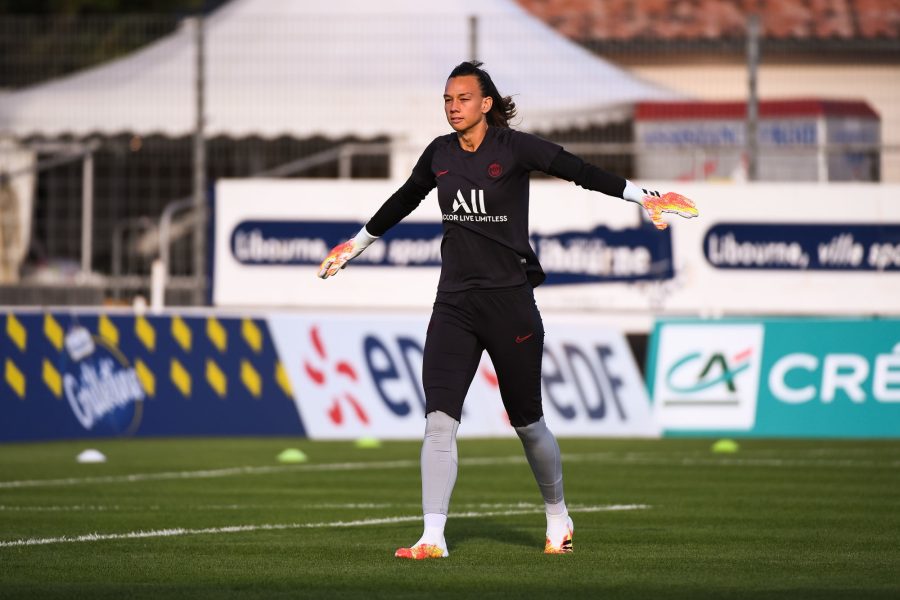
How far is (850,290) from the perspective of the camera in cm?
2092

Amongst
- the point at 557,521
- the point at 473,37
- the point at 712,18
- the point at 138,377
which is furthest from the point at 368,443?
the point at 712,18

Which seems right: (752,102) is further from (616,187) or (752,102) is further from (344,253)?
(616,187)

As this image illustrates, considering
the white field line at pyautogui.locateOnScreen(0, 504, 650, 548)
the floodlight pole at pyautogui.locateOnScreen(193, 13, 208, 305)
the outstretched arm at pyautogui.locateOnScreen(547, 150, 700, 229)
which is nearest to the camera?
the outstretched arm at pyautogui.locateOnScreen(547, 150, 700, 229)

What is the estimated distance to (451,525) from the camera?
31.8 ft

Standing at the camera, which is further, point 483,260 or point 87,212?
point 87,212

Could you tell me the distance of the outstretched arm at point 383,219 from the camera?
856cm

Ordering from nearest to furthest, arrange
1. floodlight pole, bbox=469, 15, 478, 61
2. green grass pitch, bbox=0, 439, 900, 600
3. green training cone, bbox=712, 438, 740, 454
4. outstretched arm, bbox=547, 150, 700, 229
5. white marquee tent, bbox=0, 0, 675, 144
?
green grass pitch, bbox=0, 439, 900, 600, outstretched arm, bbox=547, 150, 700, 229, green training cone, bbox=712, 438, 740, 454, floodlight pole, bbox=469, 15, 478, 61, white marquee tent, bbox=0, 0, 675, 144

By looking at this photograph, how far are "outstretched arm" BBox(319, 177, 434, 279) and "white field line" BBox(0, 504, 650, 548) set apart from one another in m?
1.44

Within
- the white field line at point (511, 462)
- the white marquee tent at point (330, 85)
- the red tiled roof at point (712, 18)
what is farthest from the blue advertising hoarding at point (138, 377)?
the red tiled roof at point (712, 18)

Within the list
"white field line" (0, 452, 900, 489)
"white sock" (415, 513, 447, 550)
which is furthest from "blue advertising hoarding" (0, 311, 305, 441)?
"white sock" (415, 513, 447, 550)

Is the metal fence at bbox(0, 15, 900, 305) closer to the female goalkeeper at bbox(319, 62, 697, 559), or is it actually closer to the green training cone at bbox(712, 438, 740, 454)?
the green training cone at bbox(712, 438, 740, 454)

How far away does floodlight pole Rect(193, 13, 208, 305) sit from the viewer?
2058 cm

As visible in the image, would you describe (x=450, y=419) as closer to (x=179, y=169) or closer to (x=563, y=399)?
(x=563, y=399)

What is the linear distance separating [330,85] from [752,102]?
16.3 feet
